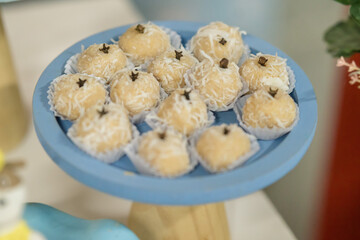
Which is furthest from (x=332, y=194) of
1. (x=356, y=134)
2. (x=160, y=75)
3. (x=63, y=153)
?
(x=63, y=153)

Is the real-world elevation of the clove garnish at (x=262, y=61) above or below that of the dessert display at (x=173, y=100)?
above

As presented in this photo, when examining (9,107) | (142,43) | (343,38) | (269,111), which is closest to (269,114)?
(269,111)

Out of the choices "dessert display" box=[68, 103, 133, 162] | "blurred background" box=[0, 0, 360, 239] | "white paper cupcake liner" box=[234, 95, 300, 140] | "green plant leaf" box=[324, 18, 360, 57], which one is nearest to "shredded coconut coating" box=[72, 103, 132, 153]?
"dessert display" box=[68, 103, 133, 162]

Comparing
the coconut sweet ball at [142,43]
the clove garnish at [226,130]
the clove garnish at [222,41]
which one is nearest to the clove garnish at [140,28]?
the coconut sweet ball at [142,43]

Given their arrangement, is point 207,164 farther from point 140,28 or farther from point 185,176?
point 140,28

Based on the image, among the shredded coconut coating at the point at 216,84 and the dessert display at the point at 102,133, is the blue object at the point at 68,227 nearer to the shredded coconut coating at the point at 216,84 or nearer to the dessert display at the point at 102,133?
the dessert display at the point at 102,133

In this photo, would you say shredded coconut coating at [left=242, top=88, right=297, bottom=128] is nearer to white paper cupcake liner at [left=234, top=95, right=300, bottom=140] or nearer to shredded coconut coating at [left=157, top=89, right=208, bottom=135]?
white paper cupcake liner at [left=234, top=95, right=300, bottom=140]
